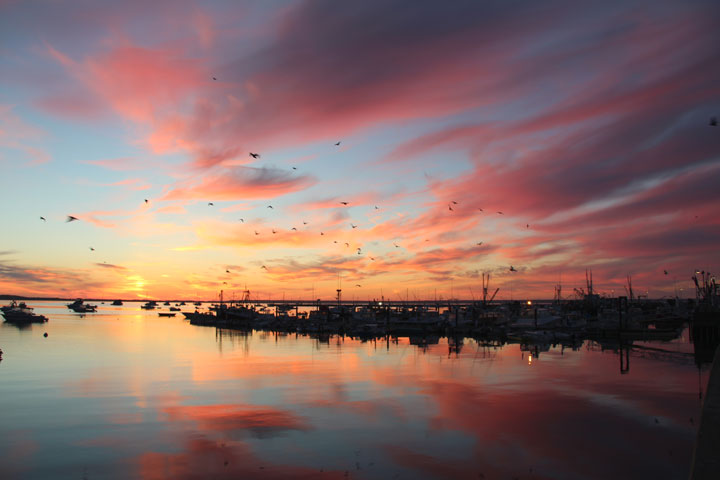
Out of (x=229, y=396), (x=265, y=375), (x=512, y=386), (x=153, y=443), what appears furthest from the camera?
(x=265, y=375)

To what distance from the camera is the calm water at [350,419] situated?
21969 millimetres

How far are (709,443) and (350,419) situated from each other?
19.2 meters

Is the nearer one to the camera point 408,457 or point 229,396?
point 408,457

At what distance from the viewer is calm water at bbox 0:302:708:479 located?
22.0 metres

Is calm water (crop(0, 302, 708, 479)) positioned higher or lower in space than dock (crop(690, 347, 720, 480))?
lower

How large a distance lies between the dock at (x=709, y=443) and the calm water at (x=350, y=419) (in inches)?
172

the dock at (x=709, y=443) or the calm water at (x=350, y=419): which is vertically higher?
the dock at (x=709, y=443)

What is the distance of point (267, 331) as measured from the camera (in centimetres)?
12175

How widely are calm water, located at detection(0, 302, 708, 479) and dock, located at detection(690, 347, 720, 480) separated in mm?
4368

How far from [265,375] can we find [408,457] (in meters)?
27.3

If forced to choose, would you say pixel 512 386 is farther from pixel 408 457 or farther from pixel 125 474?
pixel 125 474

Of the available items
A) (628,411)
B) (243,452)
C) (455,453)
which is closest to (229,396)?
(243,452)

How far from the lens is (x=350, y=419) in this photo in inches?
1180

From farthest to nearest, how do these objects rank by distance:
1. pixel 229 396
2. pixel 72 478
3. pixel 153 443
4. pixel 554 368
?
pixel 554 368, pixel 229 396, pixel 153 443, pixel 72 478
